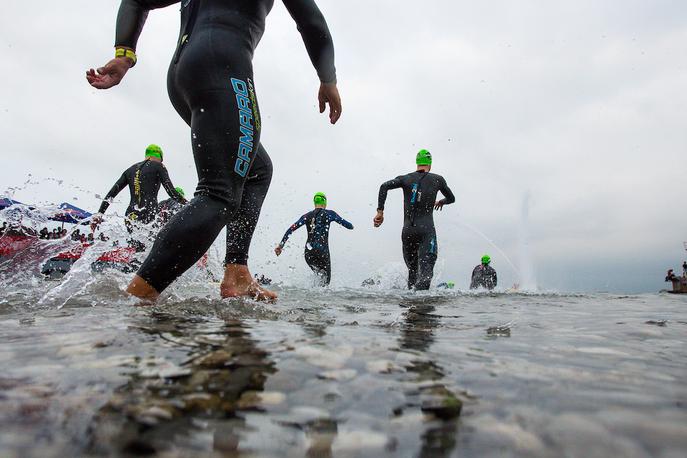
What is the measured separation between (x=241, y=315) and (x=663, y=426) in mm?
1580

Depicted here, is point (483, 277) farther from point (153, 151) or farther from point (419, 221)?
point (153, 151)

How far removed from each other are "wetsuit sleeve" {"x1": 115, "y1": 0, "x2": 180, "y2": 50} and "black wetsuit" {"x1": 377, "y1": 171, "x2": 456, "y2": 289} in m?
5.61

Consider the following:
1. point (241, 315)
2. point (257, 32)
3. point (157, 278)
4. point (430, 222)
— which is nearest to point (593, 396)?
point (241, 315)

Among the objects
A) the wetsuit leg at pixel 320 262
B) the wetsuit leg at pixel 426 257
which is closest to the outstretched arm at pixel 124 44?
the wetsuit leg at pixel 426 257

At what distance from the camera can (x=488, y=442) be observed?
1.97ft

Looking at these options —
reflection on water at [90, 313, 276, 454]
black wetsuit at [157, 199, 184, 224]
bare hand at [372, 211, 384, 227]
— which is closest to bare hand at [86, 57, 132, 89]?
reflection on water at [90, 313, 276, 454]

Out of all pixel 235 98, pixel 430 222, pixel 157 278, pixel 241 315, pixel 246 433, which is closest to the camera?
pixel 246 433

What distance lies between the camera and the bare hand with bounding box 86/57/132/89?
236 centimetres

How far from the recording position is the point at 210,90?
2252 mm

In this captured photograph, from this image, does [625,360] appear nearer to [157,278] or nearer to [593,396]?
[593,396]

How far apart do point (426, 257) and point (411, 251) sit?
419 mm

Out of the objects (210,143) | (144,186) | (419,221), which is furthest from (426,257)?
(210,143)

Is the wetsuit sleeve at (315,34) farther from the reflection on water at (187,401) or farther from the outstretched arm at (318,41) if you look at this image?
the reflection on water at (187,401)

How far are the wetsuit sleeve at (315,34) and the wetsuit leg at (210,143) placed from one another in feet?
1.31
